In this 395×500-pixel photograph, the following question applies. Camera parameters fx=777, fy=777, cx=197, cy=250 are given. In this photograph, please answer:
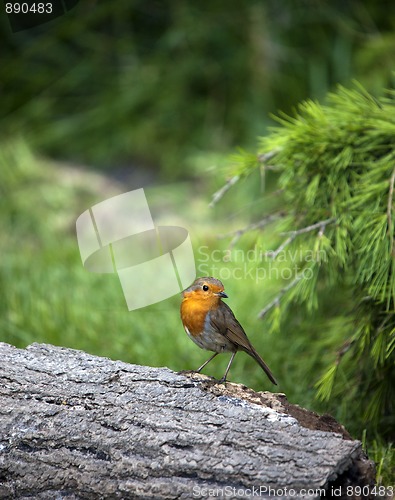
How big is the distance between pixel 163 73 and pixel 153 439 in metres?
5.46

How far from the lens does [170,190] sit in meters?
6.50

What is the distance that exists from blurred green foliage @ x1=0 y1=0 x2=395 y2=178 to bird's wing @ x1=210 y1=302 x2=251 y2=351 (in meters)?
4.19

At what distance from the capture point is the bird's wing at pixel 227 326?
276 cm

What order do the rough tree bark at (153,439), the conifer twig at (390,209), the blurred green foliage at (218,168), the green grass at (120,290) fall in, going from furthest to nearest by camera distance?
the green grass at (120,290) < the blurred green foliage at (218,168) < the conifer twig at (390,209) < the rough tree bark at (153,439)

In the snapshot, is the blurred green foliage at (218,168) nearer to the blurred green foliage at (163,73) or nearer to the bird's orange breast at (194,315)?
the blurred green foliage at (163,73)

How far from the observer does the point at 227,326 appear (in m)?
2.77

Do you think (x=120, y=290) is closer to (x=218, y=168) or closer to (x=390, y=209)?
(x=218, y=168)

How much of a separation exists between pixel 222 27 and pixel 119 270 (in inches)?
123

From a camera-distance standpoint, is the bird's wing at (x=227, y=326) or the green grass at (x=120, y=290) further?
the green grass at (x=120, y=290)

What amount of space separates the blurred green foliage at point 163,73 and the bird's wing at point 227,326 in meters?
4.19

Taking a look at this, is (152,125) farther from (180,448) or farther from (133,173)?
(180,448)

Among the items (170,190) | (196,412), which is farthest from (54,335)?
(170,190)

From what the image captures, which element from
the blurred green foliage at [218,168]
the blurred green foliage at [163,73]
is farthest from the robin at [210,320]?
the blurred green foliage at [163,73]

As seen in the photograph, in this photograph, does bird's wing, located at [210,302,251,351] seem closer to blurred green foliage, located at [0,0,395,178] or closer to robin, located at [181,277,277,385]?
robin, located at [181,277,277,385]
